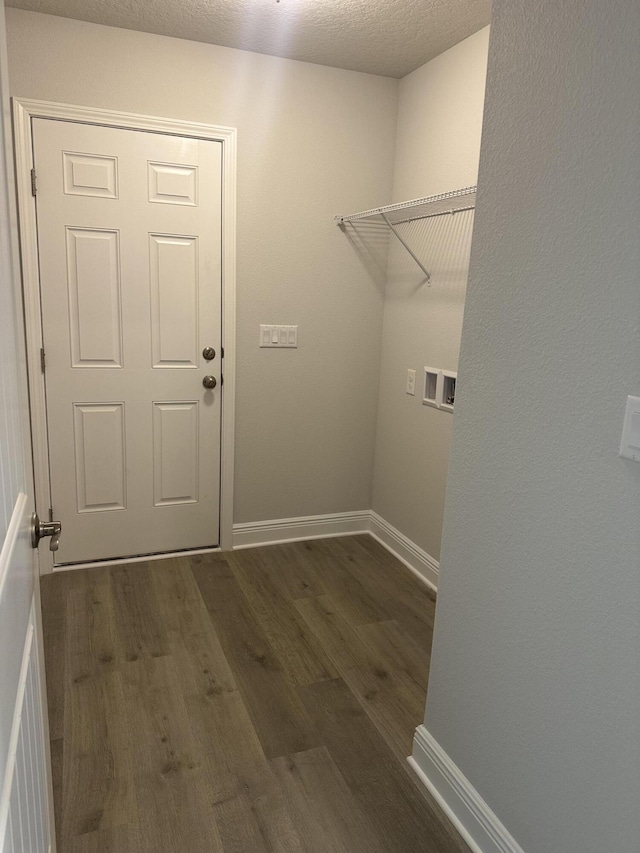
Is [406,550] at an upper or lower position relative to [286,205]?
lower

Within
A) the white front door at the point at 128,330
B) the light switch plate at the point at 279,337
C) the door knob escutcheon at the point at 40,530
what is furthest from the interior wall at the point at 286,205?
the door knob escutcheon at the point at 40,530

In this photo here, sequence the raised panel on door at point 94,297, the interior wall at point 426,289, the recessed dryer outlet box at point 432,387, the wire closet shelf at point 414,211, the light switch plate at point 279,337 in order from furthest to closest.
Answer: the light switch plate at point 279,337 → the recessed dryer outlet box at point 432,387 → the raised panel on door at point 94,297 → the interior wall at point 426,289 → the wire closet shelf at point 414,211

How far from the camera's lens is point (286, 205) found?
302 cm

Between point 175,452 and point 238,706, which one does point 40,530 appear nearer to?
point 238,706

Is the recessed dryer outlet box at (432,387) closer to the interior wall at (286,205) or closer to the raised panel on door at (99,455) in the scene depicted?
the interior wall at (286,205)

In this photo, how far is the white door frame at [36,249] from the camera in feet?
8.34

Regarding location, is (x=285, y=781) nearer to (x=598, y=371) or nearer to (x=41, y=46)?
(x=598, y=371)

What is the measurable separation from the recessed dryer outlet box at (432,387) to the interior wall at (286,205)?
0.52 metres

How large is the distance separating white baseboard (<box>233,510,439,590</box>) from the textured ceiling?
7.69 ft

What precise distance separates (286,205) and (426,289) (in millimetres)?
821

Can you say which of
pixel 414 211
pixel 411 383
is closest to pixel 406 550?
pixel 411 383

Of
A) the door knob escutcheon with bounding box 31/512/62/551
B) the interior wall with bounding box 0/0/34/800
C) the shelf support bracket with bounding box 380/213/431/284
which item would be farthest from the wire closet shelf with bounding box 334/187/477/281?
the door knob escutcheon with bounding box 31/512/62/551

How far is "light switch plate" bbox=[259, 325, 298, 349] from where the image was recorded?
10.2 feet

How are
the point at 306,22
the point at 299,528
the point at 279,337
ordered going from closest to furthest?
the point at 306,22 → the point at 279,337 → the point at 299,528
